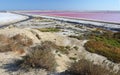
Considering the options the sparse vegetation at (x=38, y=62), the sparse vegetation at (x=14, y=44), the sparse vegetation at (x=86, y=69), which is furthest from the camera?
the sparse vegetation at (x=14, y=44)

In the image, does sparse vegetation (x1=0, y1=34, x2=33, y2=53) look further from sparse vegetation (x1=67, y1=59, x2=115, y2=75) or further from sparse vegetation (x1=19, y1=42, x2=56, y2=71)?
sparse vegetation (x1=67, y1=59, x2=115, y2=75)

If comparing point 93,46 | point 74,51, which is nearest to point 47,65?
point 74,51

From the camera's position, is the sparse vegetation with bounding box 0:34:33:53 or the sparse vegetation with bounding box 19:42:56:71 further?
the sparse vegetation with bounding box 0:34:33:53

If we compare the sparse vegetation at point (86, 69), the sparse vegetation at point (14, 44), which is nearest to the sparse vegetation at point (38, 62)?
the sparse vegetation at point (86, 69)

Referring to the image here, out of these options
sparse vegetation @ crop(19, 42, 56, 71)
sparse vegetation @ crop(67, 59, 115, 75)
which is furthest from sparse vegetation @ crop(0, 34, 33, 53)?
sparse vegetation @ crop(67, 59, 115, 75)

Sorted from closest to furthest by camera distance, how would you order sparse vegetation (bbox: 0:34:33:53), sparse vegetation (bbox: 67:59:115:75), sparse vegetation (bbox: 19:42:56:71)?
sparse vegetation (bbox: 67:59:115:75) < sparse vegetation (bbox: 19:42:56:71) < sparse vegetation (bbox: 0:34:33:53)

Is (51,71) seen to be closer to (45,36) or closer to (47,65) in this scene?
(47,65)

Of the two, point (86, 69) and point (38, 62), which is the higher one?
point (86, 69)

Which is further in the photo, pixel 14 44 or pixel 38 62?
pixel 14 44

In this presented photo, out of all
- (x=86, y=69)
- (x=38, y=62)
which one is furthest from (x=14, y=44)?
(x=86, y=69)

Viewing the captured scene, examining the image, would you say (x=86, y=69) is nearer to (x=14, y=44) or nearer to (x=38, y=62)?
(x=38, y=62)

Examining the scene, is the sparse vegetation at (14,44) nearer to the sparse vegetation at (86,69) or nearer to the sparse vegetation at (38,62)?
the sparse vegetation at (38,62)
